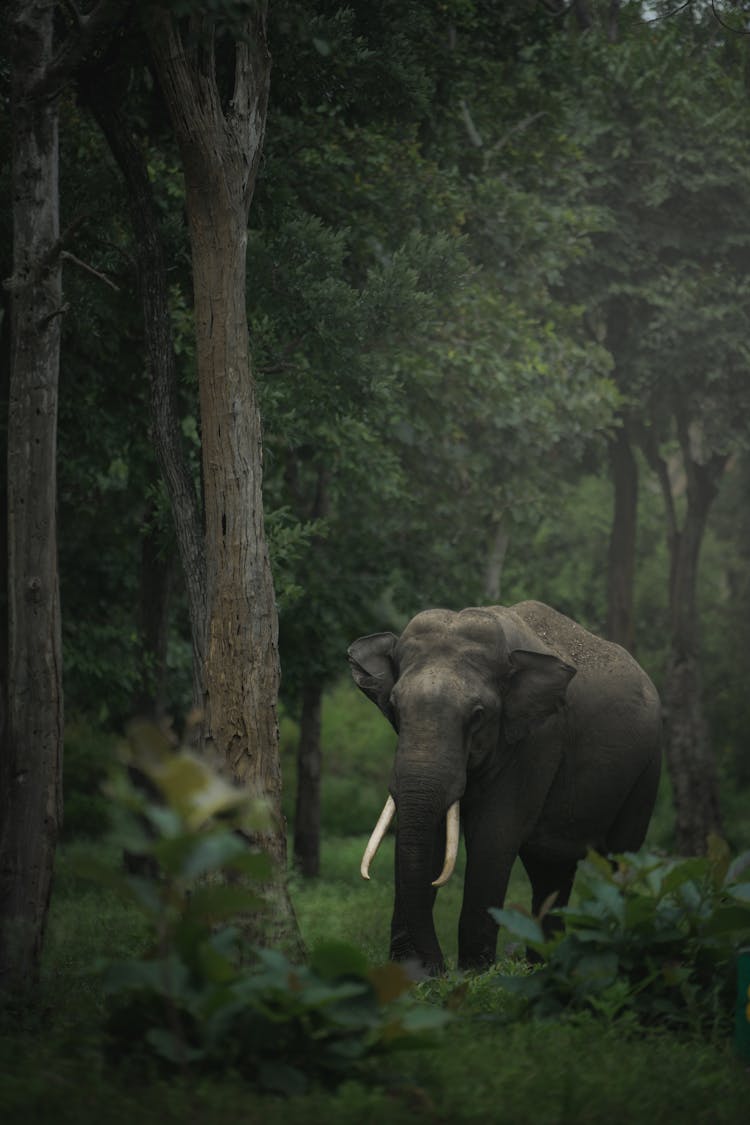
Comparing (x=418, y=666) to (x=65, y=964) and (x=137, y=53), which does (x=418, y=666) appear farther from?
(x=137, y=53)

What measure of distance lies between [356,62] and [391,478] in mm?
6643

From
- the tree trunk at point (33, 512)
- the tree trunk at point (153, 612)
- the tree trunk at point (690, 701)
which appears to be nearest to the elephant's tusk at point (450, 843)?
the tree trunk at point (33, 512)

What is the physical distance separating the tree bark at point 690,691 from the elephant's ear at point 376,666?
1375cm

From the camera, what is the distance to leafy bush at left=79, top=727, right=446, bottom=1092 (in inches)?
235

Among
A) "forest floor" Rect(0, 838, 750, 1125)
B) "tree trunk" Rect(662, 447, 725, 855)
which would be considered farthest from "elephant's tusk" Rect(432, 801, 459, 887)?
"tree trunk" Rect(662, 447, 725, 855)

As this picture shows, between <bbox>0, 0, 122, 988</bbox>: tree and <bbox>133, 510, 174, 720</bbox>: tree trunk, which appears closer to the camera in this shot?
<bbox>0, 0, 122, 988</bbox>: tree

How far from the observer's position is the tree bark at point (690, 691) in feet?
83.5

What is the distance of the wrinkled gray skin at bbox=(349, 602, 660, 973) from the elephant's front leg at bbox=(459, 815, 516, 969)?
0.01 meters

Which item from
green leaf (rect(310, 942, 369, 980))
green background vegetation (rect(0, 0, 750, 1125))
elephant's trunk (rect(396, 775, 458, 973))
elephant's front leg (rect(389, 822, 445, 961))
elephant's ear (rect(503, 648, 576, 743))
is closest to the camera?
green leaf (rect(310, 942, 369, 980))

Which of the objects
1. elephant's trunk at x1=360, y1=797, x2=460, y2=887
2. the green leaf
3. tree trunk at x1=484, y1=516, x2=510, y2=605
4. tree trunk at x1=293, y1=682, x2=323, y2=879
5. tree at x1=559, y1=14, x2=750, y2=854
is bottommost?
tree trunk at x1=293, y1=682, x2=323, y2=879

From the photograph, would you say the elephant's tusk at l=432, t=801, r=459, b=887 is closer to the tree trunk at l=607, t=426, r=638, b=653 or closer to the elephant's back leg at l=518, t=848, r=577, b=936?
the elephant's back leg at l=518, t=848, r=577, b=936

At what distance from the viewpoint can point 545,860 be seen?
526 inches

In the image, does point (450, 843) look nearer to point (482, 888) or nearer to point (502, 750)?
point (482, 888)

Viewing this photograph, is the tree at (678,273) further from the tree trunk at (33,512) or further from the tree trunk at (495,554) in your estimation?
the tree trunk at (33,512)
